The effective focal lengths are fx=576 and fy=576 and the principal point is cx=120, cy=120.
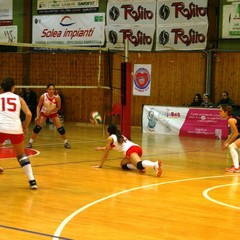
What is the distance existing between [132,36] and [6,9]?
24.5 ft

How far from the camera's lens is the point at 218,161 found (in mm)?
13898

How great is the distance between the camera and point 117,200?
8.70 m

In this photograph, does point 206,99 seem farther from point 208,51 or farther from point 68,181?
point 68,181

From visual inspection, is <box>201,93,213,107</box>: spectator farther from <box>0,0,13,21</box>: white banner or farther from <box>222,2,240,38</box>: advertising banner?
<box>0,0,13,21</box>: white banner

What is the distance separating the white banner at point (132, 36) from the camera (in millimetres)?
24328

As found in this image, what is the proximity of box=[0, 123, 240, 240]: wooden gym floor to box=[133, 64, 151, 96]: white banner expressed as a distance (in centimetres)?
1002

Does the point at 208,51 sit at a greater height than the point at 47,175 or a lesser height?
greater

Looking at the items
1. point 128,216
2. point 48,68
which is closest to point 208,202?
point 128,216

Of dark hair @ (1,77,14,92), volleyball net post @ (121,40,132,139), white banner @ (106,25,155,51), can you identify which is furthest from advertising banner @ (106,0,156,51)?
dark hair @ (1,77,14,92)

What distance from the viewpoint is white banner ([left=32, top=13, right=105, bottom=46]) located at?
25688 millimetres

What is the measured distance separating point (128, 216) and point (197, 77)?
16317 mm

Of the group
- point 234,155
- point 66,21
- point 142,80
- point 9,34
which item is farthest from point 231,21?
point 9,34

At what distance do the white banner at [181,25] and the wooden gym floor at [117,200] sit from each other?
364 inches

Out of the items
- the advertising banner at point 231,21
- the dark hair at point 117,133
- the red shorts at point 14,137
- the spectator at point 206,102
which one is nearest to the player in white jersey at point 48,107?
the dark hair at point 117,133
